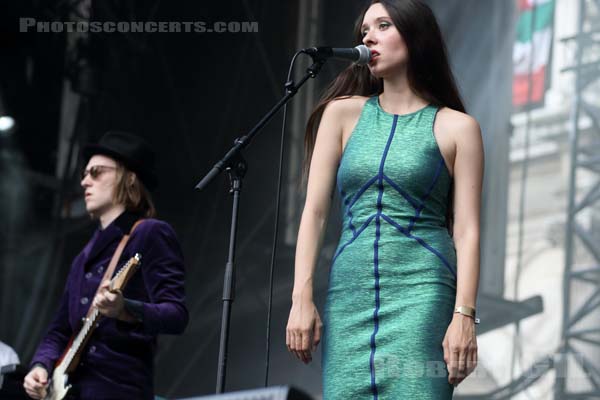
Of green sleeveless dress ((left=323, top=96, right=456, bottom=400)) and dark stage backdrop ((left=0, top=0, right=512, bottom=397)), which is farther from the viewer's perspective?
dark stage backdrop ((left=0, top=0, right=512, bottom=397))

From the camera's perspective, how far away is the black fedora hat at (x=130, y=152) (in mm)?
3617

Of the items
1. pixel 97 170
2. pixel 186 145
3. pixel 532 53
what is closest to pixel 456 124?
pixel 97 170

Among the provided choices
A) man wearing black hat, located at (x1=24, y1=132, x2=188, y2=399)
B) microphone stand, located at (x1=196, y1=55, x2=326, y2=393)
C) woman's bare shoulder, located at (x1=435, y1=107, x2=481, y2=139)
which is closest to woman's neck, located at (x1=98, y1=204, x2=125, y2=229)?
man wearing black hat, located at (x1=24, y1=132, x2=188, y2=399)

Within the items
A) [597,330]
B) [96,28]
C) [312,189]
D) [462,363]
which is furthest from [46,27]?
[462,363]

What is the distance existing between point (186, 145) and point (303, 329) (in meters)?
3.41

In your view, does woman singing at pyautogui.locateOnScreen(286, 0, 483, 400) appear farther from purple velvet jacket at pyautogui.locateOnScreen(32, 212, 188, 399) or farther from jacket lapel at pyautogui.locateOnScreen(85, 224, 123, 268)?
jacket lapel at pyautogui.locateOnScreen(85, 224, 123, 268)

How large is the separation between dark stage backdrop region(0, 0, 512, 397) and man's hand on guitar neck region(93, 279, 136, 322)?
2.03m

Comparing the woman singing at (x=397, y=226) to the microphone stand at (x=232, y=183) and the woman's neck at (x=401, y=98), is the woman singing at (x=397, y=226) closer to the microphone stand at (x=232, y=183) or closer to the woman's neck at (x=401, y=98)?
the woman's neck at (x=401, y=98)

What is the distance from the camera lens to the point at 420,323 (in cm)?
234

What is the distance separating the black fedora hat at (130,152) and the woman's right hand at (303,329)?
1.39 metres

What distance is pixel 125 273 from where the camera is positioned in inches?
128

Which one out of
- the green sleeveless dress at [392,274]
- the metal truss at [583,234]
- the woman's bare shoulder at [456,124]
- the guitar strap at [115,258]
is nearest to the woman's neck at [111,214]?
the guitar strap at [115,258]

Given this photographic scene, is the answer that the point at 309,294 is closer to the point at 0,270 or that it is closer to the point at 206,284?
the point at 206,284

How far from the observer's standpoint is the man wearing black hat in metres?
3.21
